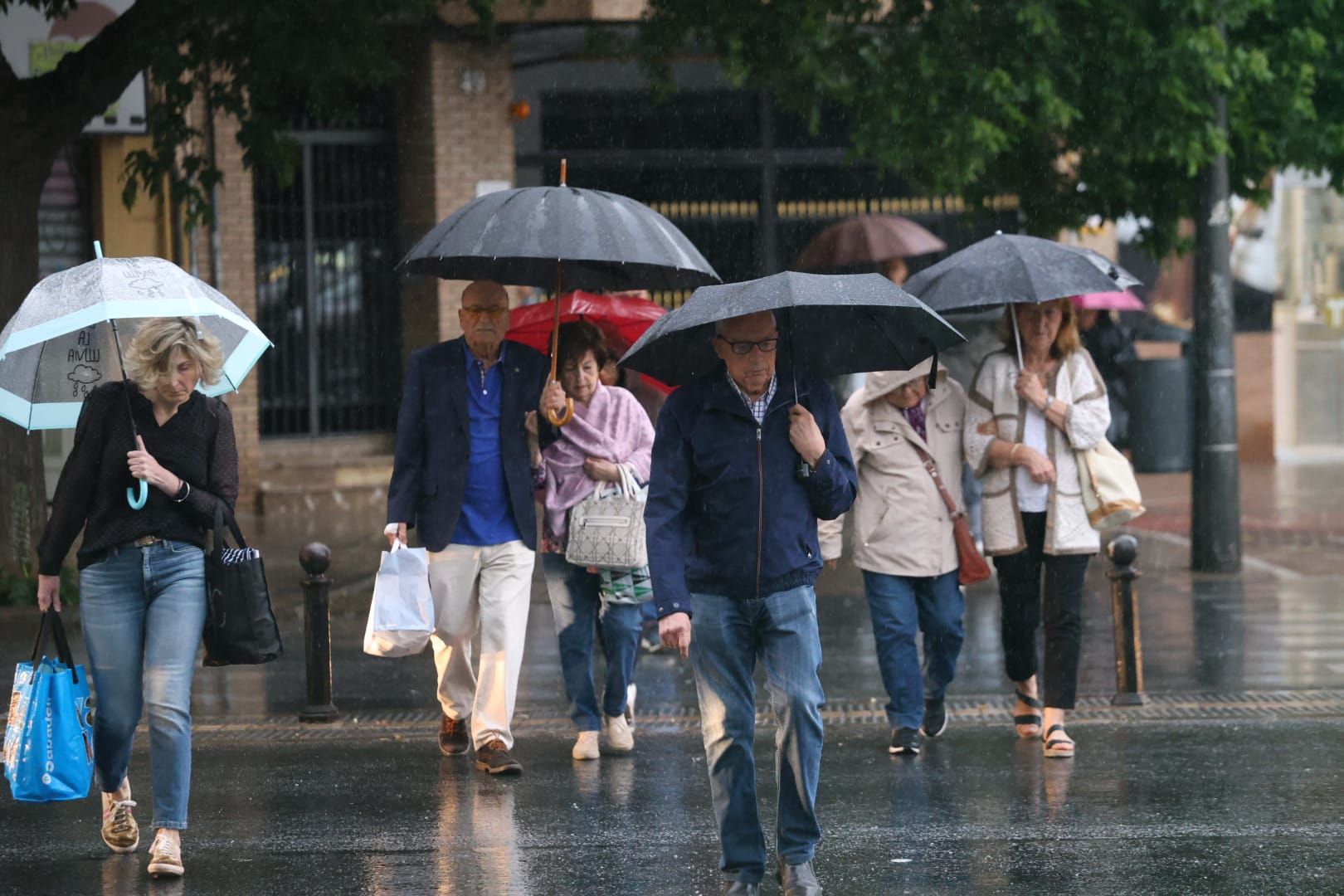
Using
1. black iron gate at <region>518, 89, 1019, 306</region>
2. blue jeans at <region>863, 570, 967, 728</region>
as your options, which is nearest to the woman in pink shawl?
blue jeans at <region>863, 570, 967, 728</region>

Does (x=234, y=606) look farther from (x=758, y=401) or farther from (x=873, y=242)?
(x=873, y=242)

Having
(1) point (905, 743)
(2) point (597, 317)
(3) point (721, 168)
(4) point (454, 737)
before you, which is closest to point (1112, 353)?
(3) point (721, 168)

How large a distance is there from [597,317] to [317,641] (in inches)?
79.7

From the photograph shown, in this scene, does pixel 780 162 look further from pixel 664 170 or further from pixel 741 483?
pixel 741 483

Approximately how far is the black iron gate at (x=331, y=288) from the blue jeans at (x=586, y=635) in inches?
441

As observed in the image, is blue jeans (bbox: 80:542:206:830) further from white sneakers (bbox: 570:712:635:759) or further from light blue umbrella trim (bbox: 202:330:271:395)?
white sneakers (bbox: 570:712:635:759)

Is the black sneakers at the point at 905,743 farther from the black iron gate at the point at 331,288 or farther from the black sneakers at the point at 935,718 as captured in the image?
the black iron gate at the point at 331,288

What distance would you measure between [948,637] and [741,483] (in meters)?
2.84

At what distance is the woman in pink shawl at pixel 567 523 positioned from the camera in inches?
323

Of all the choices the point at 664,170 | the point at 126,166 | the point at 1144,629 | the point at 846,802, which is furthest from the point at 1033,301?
the point at 664,170

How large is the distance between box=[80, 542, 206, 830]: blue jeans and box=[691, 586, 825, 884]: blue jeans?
174 cm

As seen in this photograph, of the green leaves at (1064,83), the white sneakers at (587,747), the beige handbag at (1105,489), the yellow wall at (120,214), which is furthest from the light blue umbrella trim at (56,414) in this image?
the yellow wall at (120,214)

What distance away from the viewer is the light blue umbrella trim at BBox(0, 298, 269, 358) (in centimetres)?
620

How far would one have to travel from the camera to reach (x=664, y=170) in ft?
65.8
